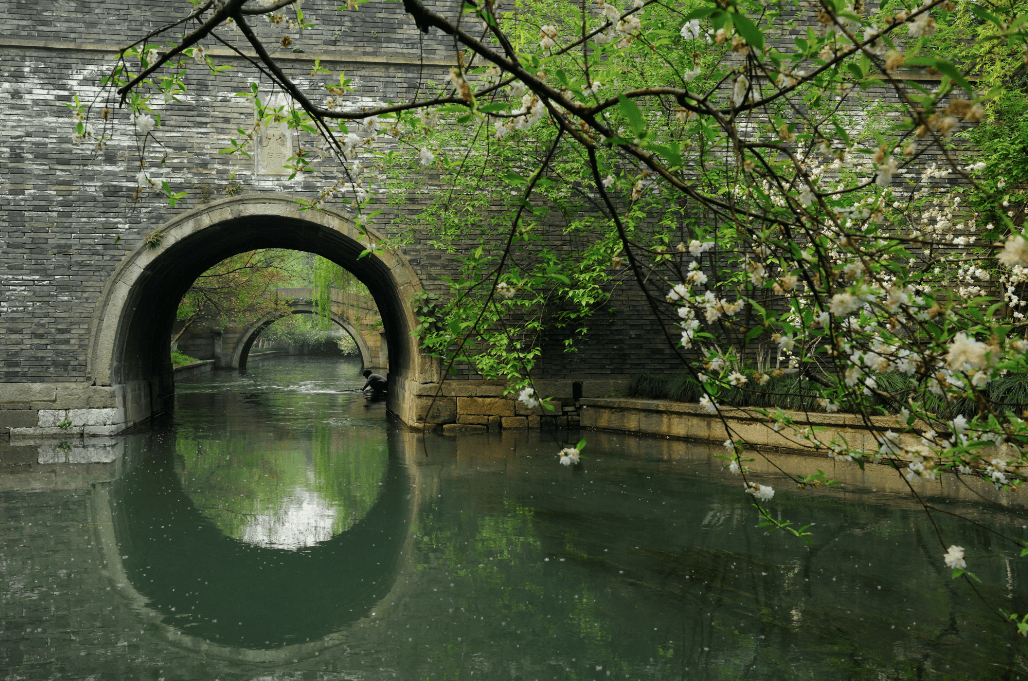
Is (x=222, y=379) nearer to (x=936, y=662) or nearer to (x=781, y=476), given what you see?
(x=781, y=476)

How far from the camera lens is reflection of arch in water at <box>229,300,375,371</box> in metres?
26.8

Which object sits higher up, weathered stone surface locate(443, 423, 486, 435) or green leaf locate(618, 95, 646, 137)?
green leaf locate(618, 95, 646, 137)

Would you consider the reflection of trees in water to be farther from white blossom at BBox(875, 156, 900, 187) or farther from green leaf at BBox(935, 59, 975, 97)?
green leaf at BBox(935, 59, 975, 97)

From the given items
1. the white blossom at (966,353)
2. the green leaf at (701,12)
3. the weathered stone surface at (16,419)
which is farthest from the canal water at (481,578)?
the green leaf at (701,12)

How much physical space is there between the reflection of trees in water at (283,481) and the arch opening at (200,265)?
1.17m

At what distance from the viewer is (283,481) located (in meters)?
7.30

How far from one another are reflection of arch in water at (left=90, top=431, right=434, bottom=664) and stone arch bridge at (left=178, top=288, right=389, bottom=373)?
18475mm

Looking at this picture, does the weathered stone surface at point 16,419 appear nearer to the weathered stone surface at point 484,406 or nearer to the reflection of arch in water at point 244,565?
the reflection of arch in water at point 244,565

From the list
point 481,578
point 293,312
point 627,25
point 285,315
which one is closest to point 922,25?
point 627,25

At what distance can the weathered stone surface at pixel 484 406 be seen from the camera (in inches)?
412

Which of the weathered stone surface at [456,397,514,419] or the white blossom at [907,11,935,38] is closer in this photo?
the white blossom at [907,11,935,38]

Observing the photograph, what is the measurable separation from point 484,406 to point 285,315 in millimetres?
19813

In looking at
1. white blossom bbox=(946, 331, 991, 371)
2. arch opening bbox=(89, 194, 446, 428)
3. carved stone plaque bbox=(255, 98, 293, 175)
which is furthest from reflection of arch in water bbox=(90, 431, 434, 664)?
carved stone plaque bbox=(255, 98, 293, 175)

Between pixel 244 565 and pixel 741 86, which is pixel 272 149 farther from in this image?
pixel 741 86
